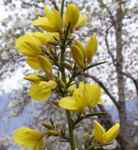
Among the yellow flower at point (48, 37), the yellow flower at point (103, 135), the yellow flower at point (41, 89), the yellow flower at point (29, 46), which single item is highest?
the yellow flower at point (48, 37)

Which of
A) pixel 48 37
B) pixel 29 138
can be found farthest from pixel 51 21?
pixel 29 138

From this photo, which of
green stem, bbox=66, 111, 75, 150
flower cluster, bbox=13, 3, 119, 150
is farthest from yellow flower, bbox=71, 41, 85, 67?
green stem, bbox=66, 111, 75, 150

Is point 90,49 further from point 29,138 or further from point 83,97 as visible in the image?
point 29,138

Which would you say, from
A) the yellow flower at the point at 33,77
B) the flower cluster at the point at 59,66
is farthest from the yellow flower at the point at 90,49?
the yellow flower at the point at 33,77

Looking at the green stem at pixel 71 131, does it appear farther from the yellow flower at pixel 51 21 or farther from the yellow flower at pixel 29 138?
the yellow flower at pixel 51 21

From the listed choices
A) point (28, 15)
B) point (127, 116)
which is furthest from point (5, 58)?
point (127, 116)

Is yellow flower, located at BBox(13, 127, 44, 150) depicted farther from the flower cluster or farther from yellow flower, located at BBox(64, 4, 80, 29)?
yellow flower, located at BBox(64, 4, 80, 29)

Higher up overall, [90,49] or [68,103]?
[90,49]
